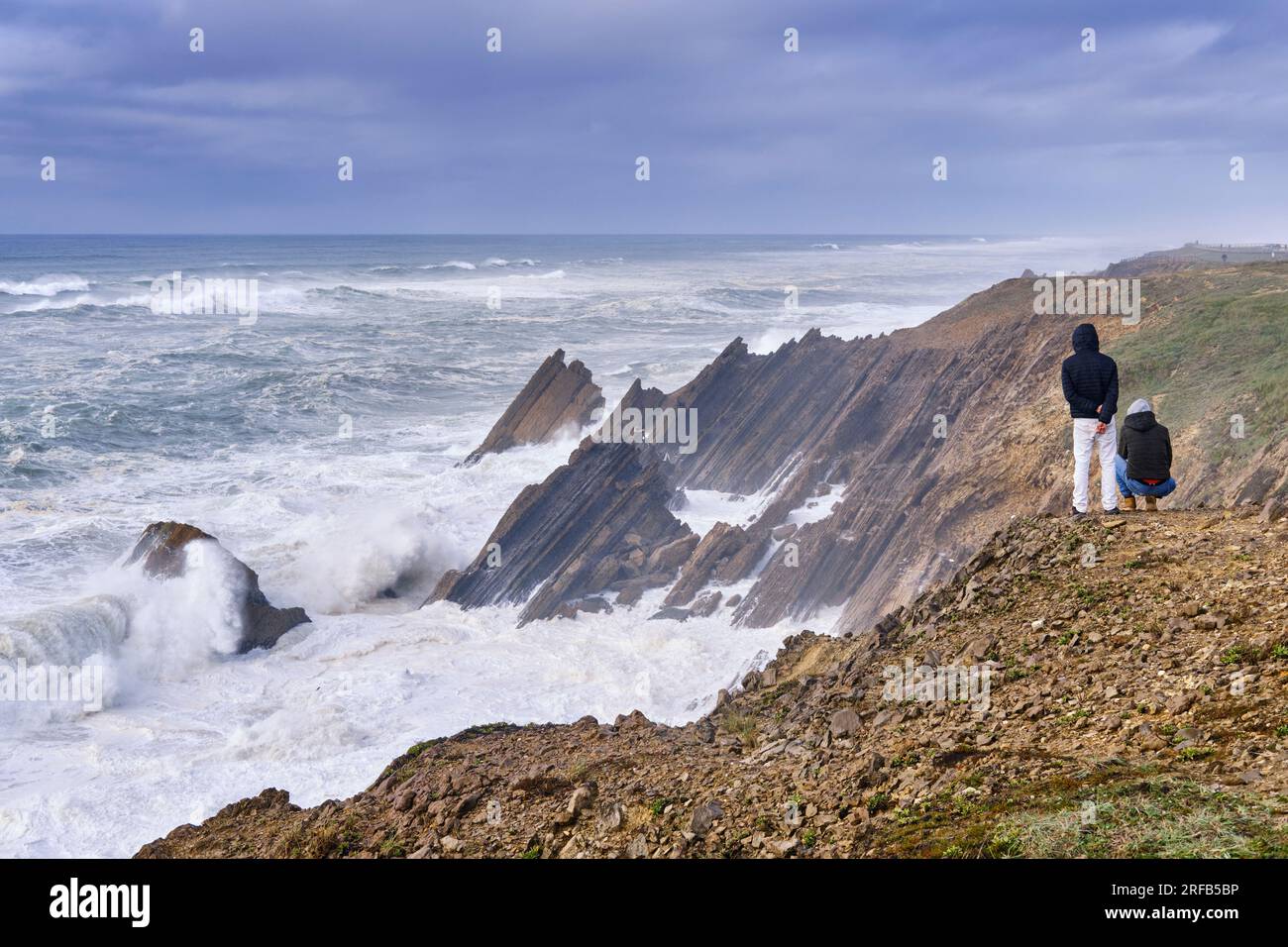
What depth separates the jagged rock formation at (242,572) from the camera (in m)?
19.2

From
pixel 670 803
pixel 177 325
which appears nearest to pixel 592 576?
pixel 670 803

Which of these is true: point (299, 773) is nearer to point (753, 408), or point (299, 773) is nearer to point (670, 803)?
point (670, 803)

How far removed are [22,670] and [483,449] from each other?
16.4m

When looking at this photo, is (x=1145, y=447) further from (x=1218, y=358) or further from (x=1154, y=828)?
(x=1218, y=358)

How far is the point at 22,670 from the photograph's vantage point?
16.7m

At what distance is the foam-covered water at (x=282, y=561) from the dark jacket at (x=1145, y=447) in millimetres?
7854

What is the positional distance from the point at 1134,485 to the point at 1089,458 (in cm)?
89

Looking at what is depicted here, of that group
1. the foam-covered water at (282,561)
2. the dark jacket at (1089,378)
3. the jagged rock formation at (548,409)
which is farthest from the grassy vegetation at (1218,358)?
the jagged rock formation at (548,409)

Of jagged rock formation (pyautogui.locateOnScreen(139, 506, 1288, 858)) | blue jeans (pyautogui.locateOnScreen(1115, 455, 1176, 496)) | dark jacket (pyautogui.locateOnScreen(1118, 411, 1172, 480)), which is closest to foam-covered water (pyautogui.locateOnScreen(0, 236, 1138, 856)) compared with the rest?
jagged rock formation (pyautogui.locateOnScreen(139, 506, 1288, 858))

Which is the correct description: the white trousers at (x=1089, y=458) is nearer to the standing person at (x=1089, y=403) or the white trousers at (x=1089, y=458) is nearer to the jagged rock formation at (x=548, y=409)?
the standing person at (x=1089, y=403)

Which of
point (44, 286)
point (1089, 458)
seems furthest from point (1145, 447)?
point (44, 286)

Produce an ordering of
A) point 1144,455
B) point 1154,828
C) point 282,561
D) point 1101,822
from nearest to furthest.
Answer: point 1154,828
point 1101,822
point 1144,455
point 282,561

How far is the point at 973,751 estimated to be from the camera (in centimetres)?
668

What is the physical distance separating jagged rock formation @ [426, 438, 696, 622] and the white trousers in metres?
11.9
